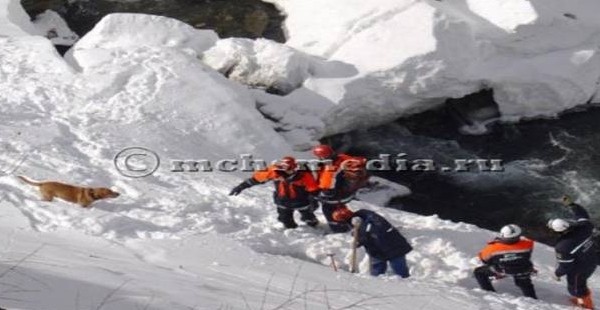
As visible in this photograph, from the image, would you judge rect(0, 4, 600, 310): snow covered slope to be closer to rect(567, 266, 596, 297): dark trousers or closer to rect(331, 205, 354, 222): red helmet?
rect(567, 266, 596, 297): dark trousers

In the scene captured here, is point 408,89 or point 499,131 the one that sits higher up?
point 408,89

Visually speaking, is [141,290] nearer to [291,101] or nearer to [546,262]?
[546,262]

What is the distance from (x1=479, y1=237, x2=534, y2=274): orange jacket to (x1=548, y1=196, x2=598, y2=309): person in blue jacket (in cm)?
43

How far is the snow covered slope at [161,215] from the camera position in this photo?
5457 millimetres

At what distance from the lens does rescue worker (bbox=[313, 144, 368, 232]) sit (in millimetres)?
8562

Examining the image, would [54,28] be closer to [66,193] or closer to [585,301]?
[66,193]

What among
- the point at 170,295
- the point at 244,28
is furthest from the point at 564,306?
the point at 244,28

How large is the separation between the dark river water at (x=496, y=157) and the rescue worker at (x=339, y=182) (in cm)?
379

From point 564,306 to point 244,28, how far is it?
439 inches

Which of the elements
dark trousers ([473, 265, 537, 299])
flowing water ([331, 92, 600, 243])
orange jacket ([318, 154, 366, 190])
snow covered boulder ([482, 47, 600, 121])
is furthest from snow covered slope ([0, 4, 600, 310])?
snow covered boulder ([482, 47, 600, 121])

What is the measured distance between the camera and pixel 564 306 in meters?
7.88

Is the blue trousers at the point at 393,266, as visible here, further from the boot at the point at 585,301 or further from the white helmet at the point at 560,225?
the boot at the point at 585,301
